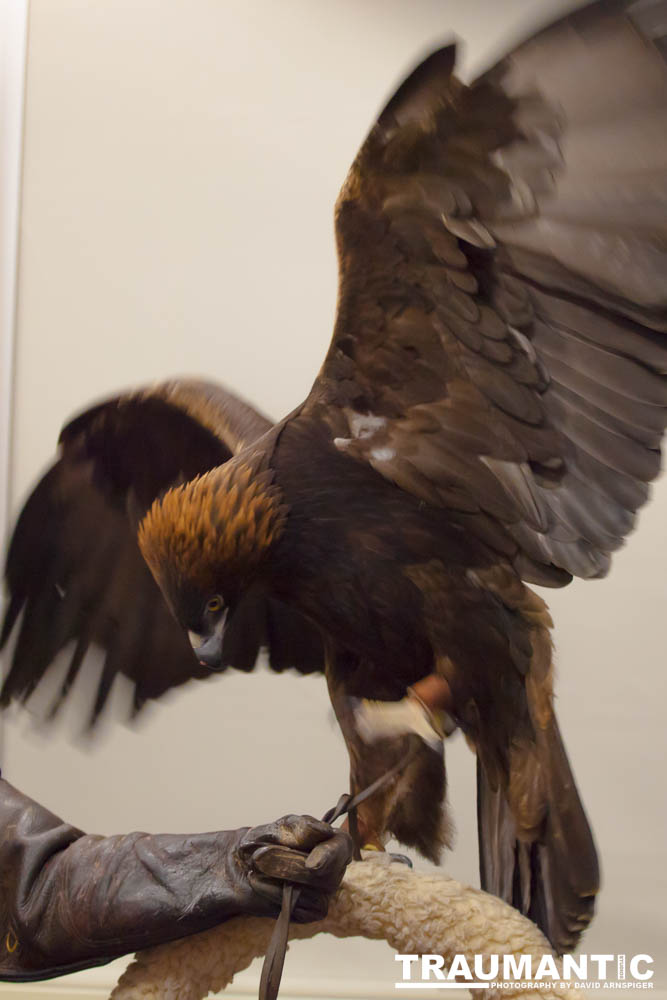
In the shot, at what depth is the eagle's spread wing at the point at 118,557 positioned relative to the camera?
1016mm

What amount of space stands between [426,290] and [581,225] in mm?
142

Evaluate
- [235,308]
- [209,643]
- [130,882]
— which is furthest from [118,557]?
[130,882]

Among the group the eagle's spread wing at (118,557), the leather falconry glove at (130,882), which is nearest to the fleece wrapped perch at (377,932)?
the leather falconry glove at (130,882)

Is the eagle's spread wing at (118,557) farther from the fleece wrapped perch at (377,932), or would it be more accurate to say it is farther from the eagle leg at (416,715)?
the fleece wrapped perch at (377,932)

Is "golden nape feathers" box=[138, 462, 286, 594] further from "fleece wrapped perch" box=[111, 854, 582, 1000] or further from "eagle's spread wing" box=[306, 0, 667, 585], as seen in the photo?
"fleece wrapped perch" box=[111, 854, 582, 1000]

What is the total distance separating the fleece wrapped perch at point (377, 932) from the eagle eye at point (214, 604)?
294 millimetres

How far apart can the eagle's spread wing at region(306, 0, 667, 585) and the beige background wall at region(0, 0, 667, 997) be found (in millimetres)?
173

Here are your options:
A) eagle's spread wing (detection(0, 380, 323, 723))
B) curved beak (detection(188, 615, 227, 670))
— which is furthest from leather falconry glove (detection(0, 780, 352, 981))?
eagle's spread wing (detection(0, 380, 323, 723))

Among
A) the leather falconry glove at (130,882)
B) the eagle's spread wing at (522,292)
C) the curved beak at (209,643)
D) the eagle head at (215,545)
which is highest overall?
the eagle's spread wing at (522,292)

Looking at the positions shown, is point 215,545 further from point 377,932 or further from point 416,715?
point 377,932

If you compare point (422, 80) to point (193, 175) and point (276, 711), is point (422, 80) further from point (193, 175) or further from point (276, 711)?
point (276, 711)

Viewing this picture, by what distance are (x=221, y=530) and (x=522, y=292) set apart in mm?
347

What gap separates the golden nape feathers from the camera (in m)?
0.87

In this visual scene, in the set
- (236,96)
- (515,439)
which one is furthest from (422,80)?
(236,96)
